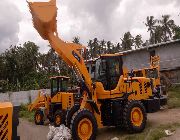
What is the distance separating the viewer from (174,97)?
1017 inches

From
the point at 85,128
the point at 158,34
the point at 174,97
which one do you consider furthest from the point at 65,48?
the point at 158,34

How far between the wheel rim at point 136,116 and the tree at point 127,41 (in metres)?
58.2

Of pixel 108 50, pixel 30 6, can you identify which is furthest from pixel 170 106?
pixel 108 50

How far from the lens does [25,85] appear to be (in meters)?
45.9

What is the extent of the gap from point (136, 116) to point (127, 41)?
5962cm

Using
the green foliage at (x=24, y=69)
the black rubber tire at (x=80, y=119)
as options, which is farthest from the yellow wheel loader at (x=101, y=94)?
the green foliage at (x=24, y=69)

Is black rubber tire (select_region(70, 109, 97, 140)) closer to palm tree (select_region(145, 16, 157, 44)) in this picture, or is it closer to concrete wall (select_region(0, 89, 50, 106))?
concrete wall (select_region(0, 89, 50, 106))

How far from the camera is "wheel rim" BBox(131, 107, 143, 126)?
14.3 meters

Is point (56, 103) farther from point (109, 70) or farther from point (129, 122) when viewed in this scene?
point (129, 122)

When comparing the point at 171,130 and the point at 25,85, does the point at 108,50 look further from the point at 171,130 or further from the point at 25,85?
the point at 171,130

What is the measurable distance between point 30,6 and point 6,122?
27.9 feet

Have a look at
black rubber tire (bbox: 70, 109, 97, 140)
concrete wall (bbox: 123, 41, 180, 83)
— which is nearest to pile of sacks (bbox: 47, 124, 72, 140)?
black rubber tire (bbox: 70, 109, 97, 140)

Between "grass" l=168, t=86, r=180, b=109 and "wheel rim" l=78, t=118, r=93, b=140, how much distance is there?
9308mm

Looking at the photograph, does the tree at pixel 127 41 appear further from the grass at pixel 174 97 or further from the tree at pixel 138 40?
the grass at pixel 174 97
